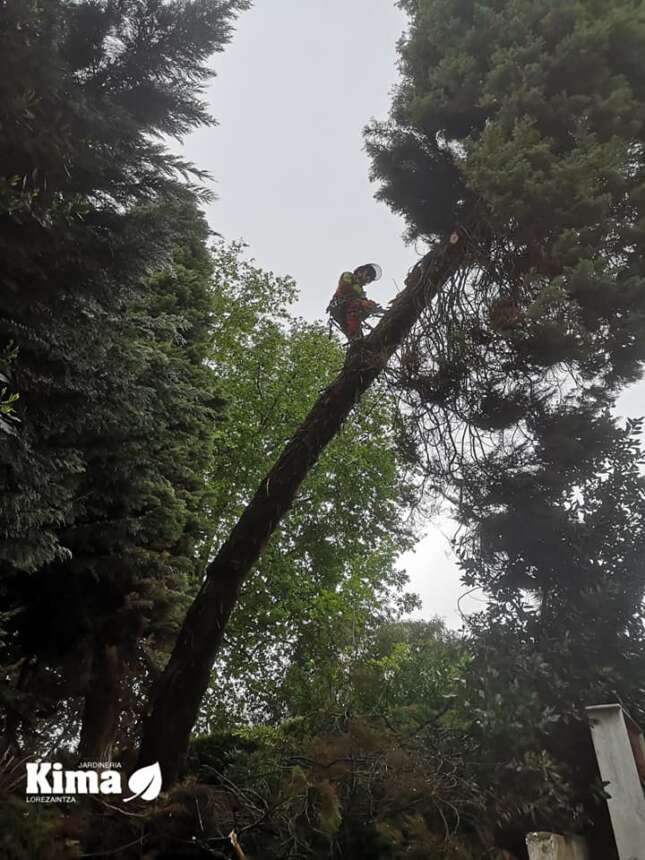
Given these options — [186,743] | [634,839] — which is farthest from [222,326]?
[634,839]

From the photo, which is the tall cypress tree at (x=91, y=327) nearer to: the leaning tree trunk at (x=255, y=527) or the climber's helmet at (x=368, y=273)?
the leaning tree trunk at (x=255, y=527)

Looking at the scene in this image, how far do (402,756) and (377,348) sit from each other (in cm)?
331

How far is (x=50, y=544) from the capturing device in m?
4.23

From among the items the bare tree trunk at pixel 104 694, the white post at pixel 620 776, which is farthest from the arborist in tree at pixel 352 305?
the bare tree trunk at pixel 104 694

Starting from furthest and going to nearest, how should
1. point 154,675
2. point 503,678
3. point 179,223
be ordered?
point 154,675, point 503,678, point 179,223

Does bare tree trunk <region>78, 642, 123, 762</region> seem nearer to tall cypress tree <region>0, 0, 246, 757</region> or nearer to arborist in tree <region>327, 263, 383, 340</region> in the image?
tall cypress tree <region>0, 0, 246, 757</region>

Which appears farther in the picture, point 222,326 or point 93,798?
point 222,326

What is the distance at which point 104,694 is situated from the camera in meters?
5.73

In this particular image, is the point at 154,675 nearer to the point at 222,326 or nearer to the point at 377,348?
the point at 377,348

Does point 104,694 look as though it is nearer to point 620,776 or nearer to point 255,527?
point 255,527

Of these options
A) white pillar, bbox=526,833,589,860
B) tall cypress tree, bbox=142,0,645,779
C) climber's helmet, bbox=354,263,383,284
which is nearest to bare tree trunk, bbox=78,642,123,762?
tall cypress tree, bbox=142,0,645,779

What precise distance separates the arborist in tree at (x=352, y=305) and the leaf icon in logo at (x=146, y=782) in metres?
4.08

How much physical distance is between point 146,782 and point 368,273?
5.14 meters
